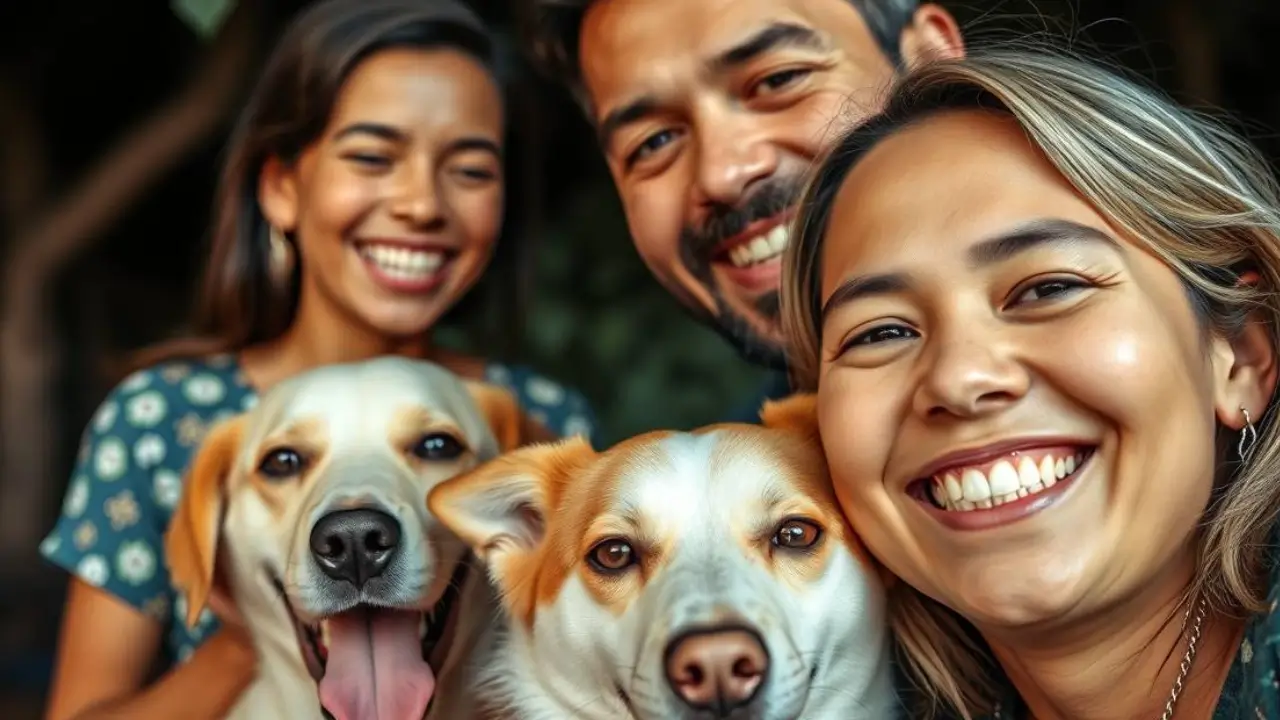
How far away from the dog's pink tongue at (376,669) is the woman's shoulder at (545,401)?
48cm

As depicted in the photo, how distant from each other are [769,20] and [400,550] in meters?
0.78

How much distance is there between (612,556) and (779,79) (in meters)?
0.68

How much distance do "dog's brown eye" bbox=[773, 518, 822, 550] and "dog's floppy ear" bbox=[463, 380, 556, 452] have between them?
0.46 meters

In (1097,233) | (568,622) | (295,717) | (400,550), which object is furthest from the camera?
(295,717)

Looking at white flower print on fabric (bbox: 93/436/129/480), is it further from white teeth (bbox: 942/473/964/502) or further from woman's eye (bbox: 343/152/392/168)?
white teeth (bbox: 942/473/964/502)

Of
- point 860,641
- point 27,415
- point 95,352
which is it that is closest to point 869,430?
point 860,641

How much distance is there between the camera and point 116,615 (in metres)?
1.70

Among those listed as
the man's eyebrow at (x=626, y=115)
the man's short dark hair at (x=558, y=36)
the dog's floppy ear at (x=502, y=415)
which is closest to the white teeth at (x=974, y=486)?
the dog's floppy ear at (x=502, y=415)

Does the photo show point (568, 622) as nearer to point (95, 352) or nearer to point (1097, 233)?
point (1097, 233)

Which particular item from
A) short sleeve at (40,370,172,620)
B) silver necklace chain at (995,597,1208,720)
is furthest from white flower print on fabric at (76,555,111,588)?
silver necklace chain at (995,597,1208,720)

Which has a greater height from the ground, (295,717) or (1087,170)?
(1087,170)

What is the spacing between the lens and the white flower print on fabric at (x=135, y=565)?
5.59ft

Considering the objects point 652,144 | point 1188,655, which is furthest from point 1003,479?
point 652,144

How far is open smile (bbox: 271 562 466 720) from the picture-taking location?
1309 millimetres
